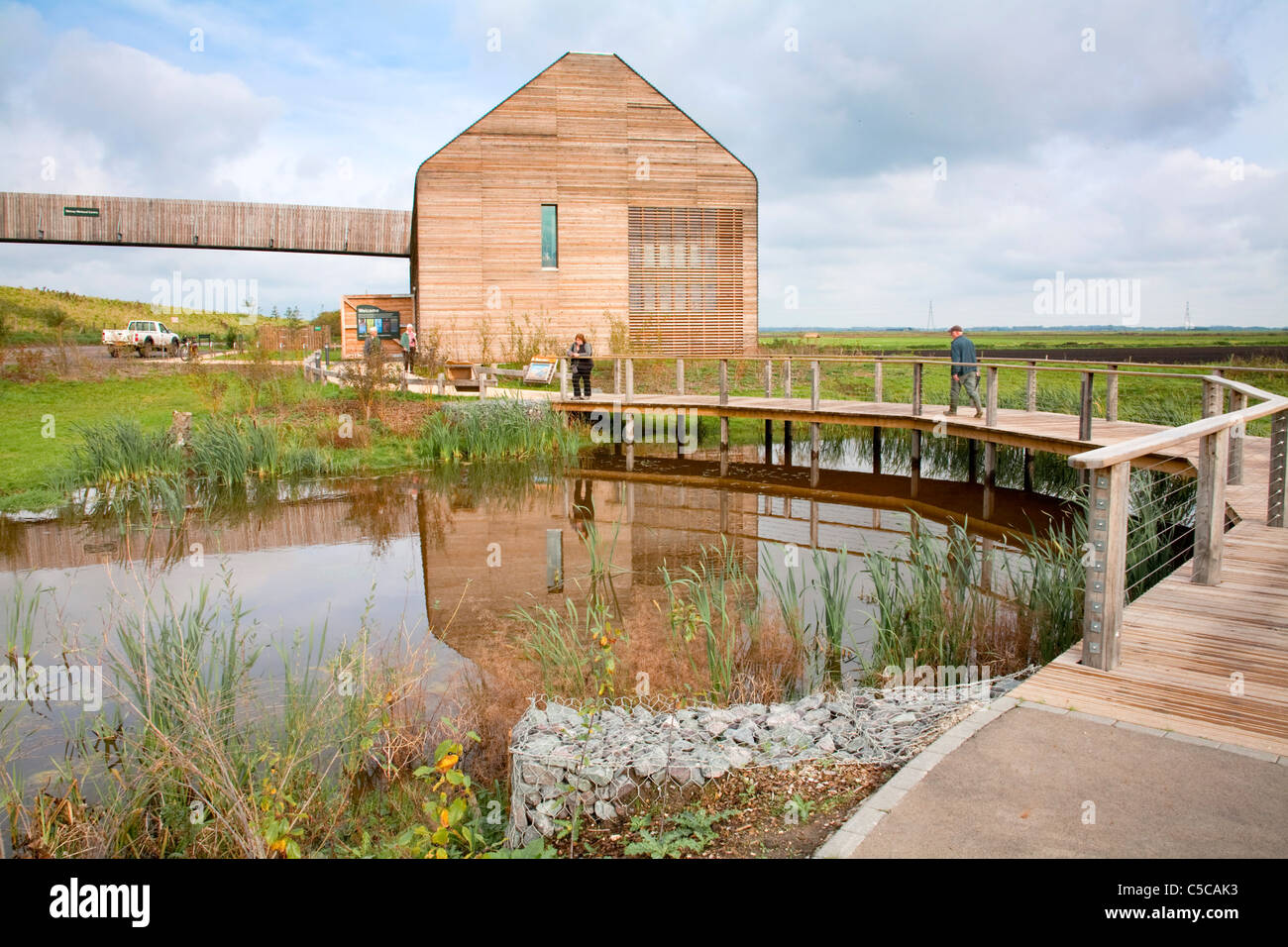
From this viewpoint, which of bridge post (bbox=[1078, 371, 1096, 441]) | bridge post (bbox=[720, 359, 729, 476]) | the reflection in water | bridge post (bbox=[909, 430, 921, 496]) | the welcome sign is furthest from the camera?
the welcome sign

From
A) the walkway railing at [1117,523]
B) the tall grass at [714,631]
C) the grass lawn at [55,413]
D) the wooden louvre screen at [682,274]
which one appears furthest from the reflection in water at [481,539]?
the wooden louvre screen at [682,274]

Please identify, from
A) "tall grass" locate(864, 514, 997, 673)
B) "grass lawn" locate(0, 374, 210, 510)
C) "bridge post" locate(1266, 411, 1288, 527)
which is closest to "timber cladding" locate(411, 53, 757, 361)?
"grass lawn" locate(0, 374, 210, 510)

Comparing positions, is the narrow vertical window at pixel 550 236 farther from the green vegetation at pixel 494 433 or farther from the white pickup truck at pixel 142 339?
the white pickup truck at pixel 142 339

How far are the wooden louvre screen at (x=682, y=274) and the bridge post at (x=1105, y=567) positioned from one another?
23.2 metres

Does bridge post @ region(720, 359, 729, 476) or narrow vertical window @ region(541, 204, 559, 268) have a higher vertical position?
narrow vertical window @ region(541, 204, 559, 268)

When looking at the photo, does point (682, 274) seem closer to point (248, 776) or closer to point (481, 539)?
point (481, 539)

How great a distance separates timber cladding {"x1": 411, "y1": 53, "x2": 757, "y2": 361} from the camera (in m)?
26.4

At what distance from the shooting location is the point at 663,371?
25094 mm

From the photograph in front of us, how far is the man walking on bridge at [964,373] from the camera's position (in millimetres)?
14070

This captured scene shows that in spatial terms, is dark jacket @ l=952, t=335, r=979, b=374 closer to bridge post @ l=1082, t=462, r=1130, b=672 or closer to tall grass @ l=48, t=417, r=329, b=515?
bridge post @ l=1082, t=462, r=1130, b=672

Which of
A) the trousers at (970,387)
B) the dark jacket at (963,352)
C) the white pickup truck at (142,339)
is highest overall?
the white pickup truck at (142,339)

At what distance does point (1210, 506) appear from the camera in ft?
19.3

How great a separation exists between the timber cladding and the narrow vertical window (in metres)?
0.18
